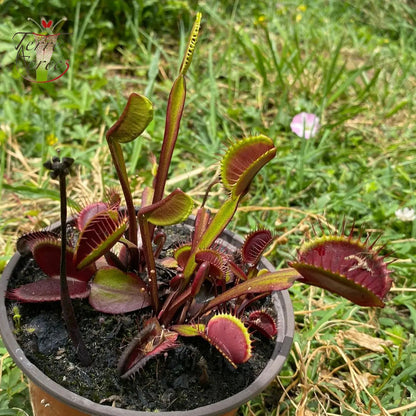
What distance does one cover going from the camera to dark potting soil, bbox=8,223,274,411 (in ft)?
3.74

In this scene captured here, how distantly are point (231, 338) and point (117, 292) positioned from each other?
32 cm

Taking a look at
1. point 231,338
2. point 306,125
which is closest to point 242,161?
point 231,338

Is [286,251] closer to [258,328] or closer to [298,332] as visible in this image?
[298,332]

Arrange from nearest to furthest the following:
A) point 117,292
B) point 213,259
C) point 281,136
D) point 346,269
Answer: point 346,269 → point 213,259 → point 117,292 → point 281,136

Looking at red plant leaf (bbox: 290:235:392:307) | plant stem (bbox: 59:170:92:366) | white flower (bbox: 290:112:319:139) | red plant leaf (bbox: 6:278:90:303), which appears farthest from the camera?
white flower (bbox: 290:112:319:139)

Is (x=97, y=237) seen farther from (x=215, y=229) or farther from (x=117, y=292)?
(x=215, y=229)

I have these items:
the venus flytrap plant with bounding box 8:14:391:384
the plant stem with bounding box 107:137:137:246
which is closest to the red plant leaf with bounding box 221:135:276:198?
the venus flytrap plant with bounding box 8:14:391:384

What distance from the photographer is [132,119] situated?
1.09 meters

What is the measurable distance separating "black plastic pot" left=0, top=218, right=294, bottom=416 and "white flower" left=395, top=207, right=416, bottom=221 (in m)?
0.99

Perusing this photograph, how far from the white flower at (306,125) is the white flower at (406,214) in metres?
0.59

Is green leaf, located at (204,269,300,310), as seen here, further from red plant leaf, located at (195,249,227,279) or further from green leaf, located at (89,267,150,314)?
green leaf, located at (89,267,150,314)

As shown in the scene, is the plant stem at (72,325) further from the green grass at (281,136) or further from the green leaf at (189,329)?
the green grass at (281,136)

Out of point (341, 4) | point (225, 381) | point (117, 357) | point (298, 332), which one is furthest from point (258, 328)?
point (341, 4)

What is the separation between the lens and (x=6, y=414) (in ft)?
4.43
